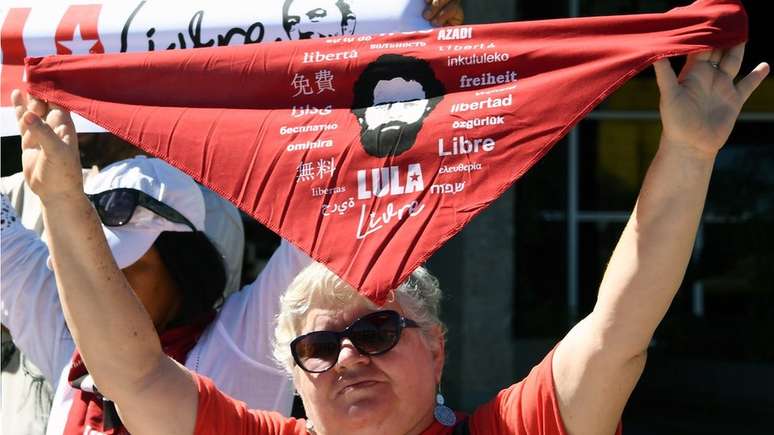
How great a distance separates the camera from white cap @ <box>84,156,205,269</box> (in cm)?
305

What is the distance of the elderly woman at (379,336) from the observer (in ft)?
7.35

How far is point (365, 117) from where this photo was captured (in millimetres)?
2527

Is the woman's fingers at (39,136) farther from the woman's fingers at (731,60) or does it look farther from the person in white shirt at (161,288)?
the woman's fingers at (731,60)

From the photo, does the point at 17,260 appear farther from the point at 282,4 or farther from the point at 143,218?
the point at 282,4

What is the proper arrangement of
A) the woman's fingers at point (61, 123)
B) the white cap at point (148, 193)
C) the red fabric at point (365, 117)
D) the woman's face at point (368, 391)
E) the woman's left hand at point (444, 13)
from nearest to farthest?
the red fabric at point (365, 117) < the woman's face at point (368, 391) < the woman's fingers at point (61, 123) < the woman's left hand at point (444, 13) < the white cap at point (148, 193)

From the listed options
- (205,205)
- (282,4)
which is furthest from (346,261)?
(205,205)

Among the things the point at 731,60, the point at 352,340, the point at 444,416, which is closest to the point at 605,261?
the point at 444,416

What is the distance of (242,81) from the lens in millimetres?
2645

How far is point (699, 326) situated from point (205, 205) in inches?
250

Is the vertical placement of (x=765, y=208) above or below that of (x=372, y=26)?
below

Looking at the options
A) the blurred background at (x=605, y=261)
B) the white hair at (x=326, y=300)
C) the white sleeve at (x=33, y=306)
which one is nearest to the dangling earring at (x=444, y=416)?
the white hair at (x=326, y=300)

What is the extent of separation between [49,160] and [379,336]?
71 centimetres

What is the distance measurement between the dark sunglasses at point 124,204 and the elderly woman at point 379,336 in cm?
48

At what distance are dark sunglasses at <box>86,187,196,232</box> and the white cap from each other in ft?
0.03
